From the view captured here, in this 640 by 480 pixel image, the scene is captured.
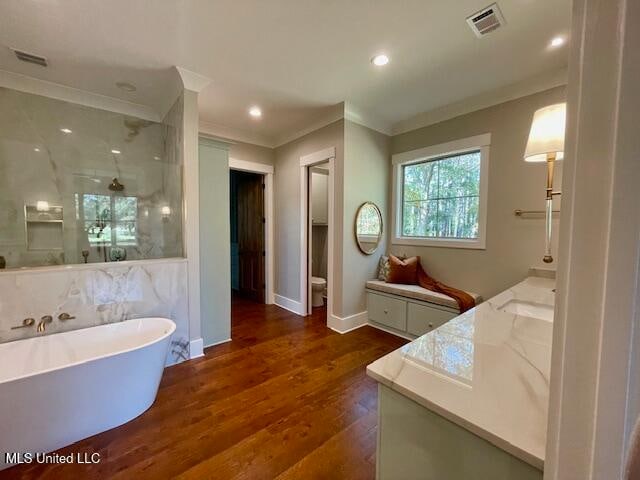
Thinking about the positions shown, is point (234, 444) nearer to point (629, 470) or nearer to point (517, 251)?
point (629, 470)

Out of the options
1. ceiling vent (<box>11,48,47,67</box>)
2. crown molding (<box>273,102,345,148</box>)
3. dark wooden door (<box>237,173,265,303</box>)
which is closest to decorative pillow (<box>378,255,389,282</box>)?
crown molding (<box>273,102,345,148</box>)

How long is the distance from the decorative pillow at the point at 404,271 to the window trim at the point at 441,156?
30cm

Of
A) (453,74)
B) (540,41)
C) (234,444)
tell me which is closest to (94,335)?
(234,444)

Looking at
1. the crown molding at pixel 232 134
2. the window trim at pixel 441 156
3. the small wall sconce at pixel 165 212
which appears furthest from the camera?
the crown molding at pixel 232 134

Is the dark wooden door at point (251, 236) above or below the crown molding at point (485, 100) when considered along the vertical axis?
below

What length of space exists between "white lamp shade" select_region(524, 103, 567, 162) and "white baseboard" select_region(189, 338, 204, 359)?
3120mm

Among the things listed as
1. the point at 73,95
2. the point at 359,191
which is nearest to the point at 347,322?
the point at 359,191

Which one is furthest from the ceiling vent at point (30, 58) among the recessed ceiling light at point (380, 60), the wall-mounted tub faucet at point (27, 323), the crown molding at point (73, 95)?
the recessed ceiling light at point (380, 60)

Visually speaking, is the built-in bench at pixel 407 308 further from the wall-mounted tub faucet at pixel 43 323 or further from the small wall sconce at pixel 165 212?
the wall-mounted tub faucet at pixel 43 323

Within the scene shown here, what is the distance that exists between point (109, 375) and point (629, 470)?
2196mm

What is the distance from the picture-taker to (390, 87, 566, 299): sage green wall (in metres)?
2.62

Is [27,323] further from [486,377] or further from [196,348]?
[486,377]

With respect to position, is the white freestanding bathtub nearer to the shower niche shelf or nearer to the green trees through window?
the shower niche shelf

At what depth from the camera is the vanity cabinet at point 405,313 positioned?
2.85 m
